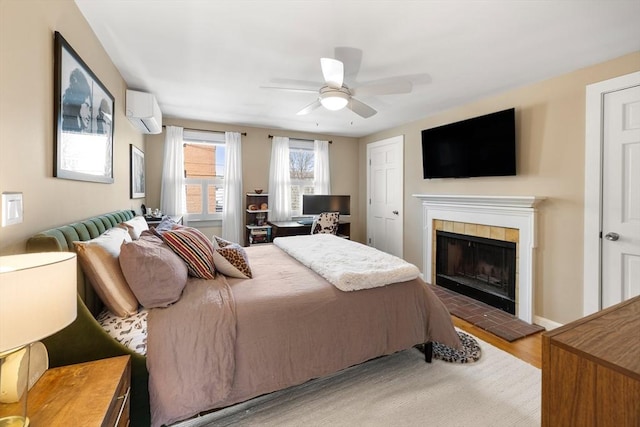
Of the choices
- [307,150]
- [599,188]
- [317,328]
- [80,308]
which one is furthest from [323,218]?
[80,308]

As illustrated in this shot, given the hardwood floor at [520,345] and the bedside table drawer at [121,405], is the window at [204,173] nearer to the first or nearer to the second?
the bedside table drawer at [121,405]

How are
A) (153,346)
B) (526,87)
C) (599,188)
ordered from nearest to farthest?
(153,346) < (599,188) < (526,87)

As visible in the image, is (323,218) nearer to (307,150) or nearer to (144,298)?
(307,150)

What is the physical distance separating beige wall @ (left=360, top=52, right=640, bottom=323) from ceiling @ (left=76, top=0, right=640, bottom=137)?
14cm

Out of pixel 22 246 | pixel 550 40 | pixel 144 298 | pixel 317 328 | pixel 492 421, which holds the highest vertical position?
pixel 550 40

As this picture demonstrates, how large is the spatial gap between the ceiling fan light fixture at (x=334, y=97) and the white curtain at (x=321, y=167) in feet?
8.70

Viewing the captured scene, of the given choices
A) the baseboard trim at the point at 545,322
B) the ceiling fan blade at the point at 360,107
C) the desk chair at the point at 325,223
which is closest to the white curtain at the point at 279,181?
the desk chair at the point at 325,223

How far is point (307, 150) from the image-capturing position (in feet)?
16.9

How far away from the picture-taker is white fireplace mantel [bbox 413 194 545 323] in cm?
284

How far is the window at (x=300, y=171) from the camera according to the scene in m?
5.05

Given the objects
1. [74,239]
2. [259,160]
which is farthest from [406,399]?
[259,160]

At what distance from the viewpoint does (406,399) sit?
1787 millimetres

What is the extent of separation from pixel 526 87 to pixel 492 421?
9.91 feet

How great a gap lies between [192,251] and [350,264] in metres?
1.13
